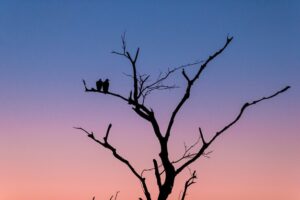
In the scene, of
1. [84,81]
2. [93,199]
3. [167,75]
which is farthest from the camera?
[167,75]

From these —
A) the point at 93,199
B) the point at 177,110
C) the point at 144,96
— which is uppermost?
the point at 144,96

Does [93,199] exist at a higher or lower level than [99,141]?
lower

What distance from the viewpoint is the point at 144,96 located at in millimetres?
6988

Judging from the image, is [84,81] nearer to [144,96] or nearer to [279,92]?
[144,96]

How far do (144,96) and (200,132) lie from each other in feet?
4.07

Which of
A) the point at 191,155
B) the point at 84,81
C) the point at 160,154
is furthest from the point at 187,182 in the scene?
the point at 84,81

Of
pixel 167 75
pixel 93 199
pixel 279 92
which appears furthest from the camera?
pixel 167 75

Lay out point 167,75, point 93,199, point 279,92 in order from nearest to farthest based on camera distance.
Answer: point 279,92 → point 93,199 → point 167,75

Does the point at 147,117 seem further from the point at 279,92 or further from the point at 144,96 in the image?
the point at 279,92

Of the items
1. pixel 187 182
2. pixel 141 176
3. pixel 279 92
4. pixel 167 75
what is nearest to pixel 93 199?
pixel 141 176

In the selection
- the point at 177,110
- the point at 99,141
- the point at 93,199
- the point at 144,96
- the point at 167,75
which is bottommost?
the point at 93,199

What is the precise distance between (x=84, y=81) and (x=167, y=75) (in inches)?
66.3

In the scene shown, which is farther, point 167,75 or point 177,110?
point 167,75

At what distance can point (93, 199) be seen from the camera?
6.85 metres
